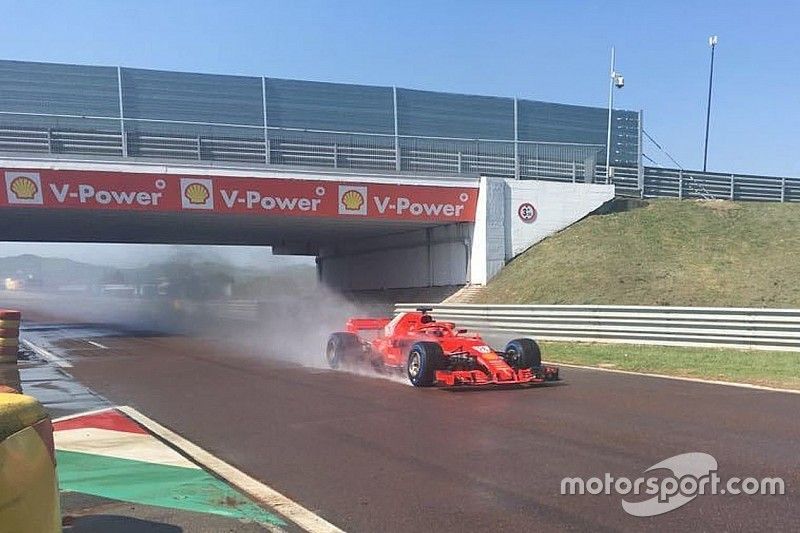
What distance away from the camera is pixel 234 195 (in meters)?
24.3

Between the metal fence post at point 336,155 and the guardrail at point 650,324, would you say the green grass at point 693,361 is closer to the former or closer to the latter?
the guardrail at point 650,324

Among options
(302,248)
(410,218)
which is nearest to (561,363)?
(410,218)

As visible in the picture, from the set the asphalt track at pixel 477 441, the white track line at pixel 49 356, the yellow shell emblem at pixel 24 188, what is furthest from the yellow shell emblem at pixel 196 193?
the asphalt track at pixel 477 441

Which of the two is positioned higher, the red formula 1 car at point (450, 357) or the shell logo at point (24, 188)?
the shell logo at point (24, 188)

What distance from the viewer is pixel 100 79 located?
2508 centimetres

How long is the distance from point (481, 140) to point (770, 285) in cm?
1200

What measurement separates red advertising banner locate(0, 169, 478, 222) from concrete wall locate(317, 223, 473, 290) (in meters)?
1.88

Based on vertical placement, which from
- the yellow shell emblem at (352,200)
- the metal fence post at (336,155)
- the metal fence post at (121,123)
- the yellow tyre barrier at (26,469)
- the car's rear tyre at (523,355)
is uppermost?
the metal fence post at (121,123)

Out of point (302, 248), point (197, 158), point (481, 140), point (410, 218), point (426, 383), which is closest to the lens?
point (426, 383)

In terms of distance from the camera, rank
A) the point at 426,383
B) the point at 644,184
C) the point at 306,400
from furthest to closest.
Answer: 1. the point at 644,184
2. the point at 426,383
3. the point at 306,400

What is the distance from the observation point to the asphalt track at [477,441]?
5.02m

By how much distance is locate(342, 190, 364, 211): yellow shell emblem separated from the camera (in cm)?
2570

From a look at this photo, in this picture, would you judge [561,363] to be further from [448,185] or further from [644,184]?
[644,184]

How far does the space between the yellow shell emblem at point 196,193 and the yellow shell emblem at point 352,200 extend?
15.6 ft
